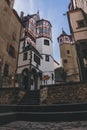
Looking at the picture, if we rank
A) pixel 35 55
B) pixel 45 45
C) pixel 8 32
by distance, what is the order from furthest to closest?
pixel 45 45, pixel 35 55, pixel 8 32

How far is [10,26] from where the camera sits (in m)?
25.2

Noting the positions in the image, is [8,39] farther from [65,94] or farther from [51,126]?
[51,126]

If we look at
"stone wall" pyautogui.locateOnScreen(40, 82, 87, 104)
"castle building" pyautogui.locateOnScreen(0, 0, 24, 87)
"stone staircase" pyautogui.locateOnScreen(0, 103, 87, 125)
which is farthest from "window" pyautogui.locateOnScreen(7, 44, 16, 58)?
"stone staircase" pyautogui.locateOnScreen(0, 103, 87, 125)

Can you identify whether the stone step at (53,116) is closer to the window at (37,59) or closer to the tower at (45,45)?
the window at (37,59)

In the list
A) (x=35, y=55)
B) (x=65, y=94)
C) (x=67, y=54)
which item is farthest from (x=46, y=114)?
(x=67, y=54)

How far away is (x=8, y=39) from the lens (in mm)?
24016

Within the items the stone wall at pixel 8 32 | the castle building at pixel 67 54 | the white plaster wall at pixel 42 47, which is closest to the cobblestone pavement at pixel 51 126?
the stone wall at pixel 8 32

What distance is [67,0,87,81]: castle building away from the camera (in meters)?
17.8

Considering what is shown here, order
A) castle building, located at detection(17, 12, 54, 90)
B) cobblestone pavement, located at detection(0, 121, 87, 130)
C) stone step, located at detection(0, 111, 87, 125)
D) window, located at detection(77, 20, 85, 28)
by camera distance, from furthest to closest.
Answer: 1. castle building, located at detection(17, 12, 54, 90)
2. window, located at detection(77, 20, 85, 28)
3. stone step, located at detection(0, 111, 87, 125)
4. cobblestone pavement, located at detection(0, 121, 87, 130)

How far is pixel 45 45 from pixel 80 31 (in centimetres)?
1594

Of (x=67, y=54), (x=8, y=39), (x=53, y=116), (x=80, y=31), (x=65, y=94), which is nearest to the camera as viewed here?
(x=53, y=116)

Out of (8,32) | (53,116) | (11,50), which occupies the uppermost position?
(8,32)

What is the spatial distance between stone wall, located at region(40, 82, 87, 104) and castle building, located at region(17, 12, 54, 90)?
8399mm

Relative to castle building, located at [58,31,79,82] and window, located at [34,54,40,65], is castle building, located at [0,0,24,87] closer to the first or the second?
window, located at [34,54,40,65]
